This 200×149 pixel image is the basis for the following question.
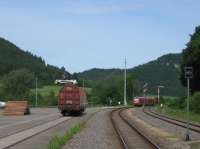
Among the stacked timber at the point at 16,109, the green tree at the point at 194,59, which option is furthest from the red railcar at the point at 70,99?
the green tree at the point at 194,59

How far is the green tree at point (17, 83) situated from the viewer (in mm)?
176750

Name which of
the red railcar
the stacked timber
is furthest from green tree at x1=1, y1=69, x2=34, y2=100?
the red railcar

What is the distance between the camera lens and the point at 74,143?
2762 cm

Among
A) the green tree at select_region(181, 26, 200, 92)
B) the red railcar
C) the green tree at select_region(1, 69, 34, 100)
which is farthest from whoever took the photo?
the green tree at select_region(1, 69, 34, 100)

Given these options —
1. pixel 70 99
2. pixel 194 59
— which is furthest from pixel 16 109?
pixel 194 59

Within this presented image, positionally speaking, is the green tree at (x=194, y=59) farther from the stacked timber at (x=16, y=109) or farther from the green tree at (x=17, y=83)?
the green tree at (x=17, y=83)

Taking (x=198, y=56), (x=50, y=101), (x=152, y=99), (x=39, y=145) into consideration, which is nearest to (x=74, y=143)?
(x=39, y=145)

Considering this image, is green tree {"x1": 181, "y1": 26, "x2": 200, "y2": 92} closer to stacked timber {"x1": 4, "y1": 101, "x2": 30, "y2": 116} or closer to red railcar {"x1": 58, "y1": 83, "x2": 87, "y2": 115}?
red railcar {"x1": 58, "y1": 83, "x2": 87, "y2": 115}

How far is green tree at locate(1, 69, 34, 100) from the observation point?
17675 centimetres

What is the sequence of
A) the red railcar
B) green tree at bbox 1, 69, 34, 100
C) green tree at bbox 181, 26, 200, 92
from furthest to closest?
green tree at bbox 1, 69, 34, 100 → green tree at bbox 181, 26, 200, 92 → the red railcar

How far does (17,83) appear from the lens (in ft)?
609

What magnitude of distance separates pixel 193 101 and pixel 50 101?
81569 millimetres

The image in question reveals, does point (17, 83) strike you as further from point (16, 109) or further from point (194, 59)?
point (16, 109)

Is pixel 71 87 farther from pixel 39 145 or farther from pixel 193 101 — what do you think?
pixel 39 145
